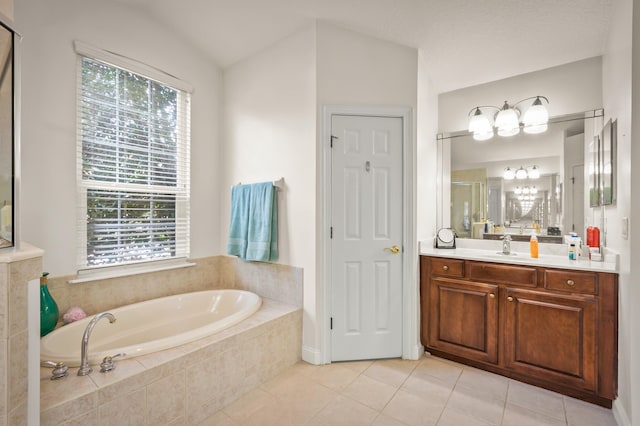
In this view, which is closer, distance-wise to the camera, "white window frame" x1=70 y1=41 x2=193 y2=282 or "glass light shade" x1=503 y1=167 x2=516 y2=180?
"white window frame" x1=70 y1=41 x2=193 y2=282

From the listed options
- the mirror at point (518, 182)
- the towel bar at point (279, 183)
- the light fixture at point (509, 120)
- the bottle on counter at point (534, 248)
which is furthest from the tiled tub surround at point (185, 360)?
the light fixture at point (509, 120)

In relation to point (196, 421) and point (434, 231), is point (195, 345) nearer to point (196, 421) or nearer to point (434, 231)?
point (196, 421)

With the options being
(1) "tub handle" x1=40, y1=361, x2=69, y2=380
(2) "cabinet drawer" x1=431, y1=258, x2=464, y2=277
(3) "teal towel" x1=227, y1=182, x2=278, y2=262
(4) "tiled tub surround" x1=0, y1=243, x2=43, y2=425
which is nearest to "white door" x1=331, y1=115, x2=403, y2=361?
(2) "cabinet drawer" x1=431, y1=258, x2=464, y2=277

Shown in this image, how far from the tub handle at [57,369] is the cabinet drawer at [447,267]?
7.98 ft

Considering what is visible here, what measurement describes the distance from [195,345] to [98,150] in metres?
1.66

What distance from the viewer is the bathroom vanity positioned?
6.03 feet

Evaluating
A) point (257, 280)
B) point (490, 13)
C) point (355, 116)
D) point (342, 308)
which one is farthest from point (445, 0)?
point (257, 280)

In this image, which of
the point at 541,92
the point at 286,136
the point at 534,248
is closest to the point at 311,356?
the point at 286,136

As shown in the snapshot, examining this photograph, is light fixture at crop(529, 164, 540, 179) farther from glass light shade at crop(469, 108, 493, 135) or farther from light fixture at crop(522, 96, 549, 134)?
glass light shade at crop(469, 108, 493, 135)

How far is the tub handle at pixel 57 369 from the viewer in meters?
1.40

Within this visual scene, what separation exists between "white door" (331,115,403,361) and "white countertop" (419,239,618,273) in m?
0.41

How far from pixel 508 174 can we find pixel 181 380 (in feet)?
9.82

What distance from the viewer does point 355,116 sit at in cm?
239

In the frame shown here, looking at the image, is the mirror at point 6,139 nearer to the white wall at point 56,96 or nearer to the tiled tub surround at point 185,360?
the tiled tub surround at point 185,360
